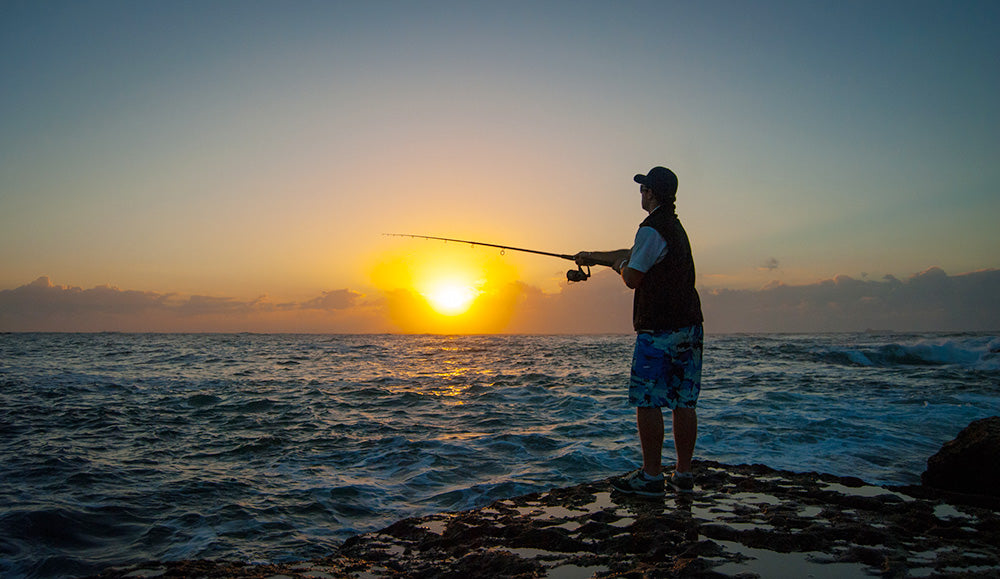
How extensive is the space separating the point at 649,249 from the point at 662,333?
0.62m

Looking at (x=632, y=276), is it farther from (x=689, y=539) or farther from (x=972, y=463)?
(x=972, y=463)

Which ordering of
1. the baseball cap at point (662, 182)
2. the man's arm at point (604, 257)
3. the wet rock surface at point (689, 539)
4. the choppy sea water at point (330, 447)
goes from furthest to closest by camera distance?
the man's arm at point (604, 257)
the choppy sea water at point (330, 447)
the baseball cap at point (662, 182)
the wet rock surface at point (689, 539)

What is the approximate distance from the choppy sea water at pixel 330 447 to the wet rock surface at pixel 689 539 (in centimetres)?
74

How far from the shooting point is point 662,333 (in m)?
4.25

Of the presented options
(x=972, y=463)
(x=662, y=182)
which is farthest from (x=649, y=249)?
(x=972, y=463)

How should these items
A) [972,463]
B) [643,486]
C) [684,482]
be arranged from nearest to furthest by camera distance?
[643,486] < [684,482] < [972,463]

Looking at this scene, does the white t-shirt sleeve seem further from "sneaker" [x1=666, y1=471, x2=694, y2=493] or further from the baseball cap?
"sneaker" [x1=666, y1=471, x2=694, y2=493]

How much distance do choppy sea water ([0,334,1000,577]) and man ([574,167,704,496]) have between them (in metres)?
1.69

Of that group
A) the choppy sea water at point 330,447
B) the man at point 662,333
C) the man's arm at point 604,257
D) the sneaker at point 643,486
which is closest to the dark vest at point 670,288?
the man at point 662,333

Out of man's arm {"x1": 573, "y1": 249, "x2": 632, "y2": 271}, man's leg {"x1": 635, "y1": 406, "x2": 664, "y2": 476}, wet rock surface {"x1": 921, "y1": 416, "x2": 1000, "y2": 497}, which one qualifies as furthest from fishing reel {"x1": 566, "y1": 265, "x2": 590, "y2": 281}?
wet rock surface {"x1": 921, "y1": 416, "x2": 1000, "y2": 497}

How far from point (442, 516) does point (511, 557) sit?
4.40ft

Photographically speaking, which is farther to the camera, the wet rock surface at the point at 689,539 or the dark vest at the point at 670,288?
the dark vest at the point at 670,288

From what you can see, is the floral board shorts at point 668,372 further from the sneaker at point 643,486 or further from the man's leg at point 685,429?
the sneaker at point 643,486

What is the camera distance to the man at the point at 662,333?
422 cm
